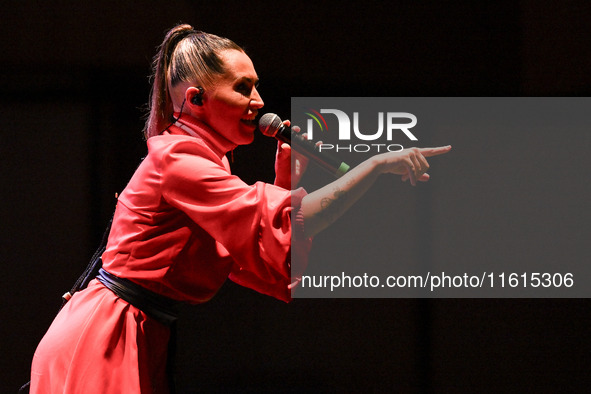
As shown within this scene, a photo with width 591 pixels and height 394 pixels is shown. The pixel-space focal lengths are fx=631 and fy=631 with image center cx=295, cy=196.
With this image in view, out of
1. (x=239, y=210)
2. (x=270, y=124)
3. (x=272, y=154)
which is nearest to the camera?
(x=239, y=210)

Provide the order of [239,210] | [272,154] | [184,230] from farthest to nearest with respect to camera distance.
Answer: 1. [272,154]
2. [184,230]
3. [239,210]

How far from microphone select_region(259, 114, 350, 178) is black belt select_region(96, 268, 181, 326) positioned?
0.38 metres

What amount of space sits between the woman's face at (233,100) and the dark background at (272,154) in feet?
2.07

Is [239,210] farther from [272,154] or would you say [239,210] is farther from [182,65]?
[272,154]

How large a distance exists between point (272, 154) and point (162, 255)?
863 millimetres

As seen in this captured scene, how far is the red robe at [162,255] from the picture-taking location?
106 cm

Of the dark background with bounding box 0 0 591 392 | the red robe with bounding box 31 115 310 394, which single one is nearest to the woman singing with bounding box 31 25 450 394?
the red robe with bounding box 31 115 310 394

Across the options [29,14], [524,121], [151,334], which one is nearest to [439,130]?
[524,121]

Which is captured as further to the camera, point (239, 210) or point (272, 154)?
point (272, 154)

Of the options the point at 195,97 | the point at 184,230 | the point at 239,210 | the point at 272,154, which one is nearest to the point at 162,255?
the point at 184,230

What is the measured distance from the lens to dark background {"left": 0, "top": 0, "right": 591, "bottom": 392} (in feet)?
6.00

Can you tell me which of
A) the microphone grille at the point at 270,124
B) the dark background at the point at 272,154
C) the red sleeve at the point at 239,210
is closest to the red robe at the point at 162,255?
the red sleeve at the point at 239,210

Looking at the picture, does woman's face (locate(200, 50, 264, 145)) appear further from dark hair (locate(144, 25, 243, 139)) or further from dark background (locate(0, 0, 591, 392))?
dark background (locate(0, 0, 591, 392))

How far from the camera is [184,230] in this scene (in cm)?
115
